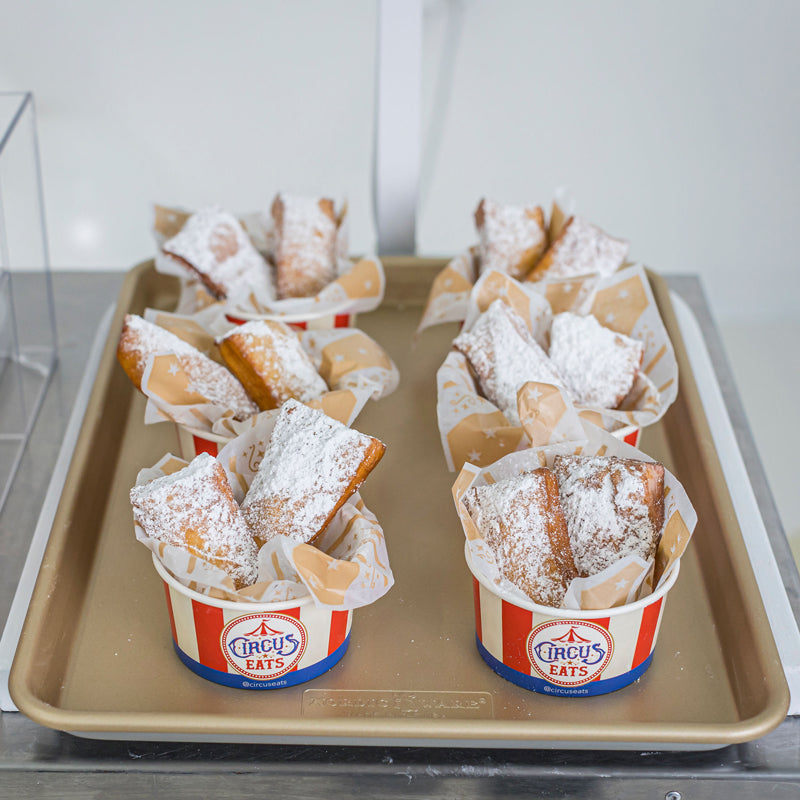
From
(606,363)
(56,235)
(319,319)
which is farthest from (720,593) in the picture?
(56,235)

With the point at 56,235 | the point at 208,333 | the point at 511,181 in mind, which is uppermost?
the point at 208,333

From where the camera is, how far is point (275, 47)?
84.0 inches

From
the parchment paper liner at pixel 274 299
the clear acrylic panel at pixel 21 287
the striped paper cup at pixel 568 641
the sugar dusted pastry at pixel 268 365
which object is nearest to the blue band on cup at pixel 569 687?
the striped paper cup at pixel 568 641

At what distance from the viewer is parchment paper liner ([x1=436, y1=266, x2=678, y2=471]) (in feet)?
3.43

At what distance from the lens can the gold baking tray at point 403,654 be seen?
0.86 m

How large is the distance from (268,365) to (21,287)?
459mm

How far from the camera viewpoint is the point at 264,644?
88cm

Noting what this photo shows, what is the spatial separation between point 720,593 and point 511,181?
1461 millimetres

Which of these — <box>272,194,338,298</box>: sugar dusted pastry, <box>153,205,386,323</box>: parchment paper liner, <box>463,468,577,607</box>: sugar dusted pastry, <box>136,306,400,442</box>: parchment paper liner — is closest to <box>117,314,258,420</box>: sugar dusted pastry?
<box>136,306,400,442</box>: parchment paper liner

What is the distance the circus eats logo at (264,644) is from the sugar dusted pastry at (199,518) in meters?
0.05

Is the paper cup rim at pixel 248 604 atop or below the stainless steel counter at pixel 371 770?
atop

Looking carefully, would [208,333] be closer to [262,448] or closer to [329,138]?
[262,448]

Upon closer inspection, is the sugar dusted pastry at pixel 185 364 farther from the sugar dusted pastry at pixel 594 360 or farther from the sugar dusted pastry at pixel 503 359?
the sugar dusted pastry at pixel 594 360

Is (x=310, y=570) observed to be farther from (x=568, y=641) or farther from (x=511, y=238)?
(x=511, y=238)
